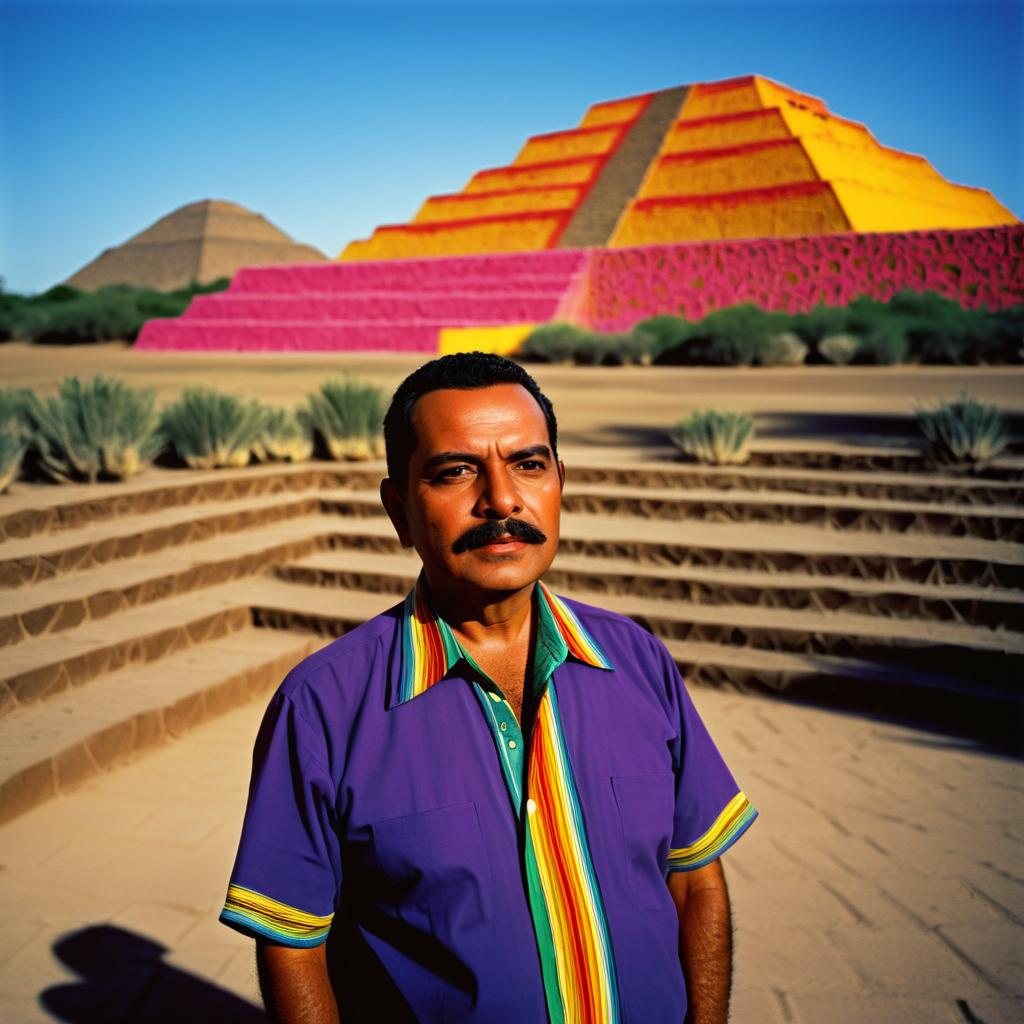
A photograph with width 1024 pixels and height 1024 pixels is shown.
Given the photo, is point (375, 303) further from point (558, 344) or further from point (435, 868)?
point (435, 868)

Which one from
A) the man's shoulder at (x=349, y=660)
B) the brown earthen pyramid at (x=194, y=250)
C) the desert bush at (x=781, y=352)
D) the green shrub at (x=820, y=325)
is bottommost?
the man's shoulder at (x=349, y=660)

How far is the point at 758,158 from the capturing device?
3275 centimetres

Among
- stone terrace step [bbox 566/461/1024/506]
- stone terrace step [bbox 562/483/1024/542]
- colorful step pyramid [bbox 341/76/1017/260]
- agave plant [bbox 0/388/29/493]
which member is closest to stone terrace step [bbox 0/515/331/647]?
agave plant [bbox 0/388/29/493]

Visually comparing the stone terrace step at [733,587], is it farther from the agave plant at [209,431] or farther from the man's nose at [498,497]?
the man's nose at [498,497]

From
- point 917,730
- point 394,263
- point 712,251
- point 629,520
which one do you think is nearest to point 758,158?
point 712,251

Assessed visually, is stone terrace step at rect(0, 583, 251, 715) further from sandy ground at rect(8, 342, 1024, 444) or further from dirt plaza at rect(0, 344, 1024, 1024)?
sandy ground at rect(8, 342, 1024, 444)

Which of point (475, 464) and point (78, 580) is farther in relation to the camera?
point (78, 580)

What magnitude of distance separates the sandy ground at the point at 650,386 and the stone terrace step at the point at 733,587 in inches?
129

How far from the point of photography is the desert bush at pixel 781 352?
20.1 metres

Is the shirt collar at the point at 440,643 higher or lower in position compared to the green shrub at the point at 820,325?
lower

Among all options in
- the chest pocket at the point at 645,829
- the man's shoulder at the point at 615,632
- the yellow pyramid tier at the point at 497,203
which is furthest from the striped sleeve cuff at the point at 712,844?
the yellow pyramid tier at the point at 497,203

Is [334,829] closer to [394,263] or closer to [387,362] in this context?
[387,362]

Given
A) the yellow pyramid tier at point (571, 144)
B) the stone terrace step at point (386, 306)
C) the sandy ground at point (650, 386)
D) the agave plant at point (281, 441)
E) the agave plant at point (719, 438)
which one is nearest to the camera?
the agave plant at point (719, 438)

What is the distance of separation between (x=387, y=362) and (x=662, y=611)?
15973 mm
